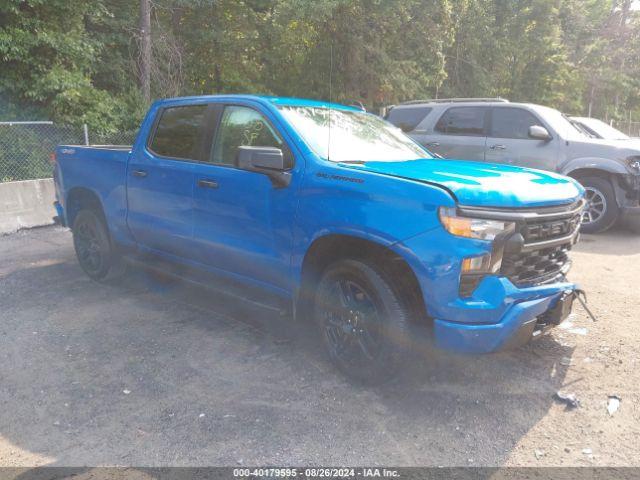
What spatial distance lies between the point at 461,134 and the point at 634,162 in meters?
2.82

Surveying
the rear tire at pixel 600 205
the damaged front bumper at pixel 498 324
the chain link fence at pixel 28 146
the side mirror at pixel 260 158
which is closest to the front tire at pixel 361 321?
the damaged front bumper at pixel 498 324

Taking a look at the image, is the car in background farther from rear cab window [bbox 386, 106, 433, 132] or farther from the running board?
the running board

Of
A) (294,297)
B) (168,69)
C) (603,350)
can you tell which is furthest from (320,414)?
(168,69)

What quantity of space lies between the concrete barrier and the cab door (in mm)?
5831

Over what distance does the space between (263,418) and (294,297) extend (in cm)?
94

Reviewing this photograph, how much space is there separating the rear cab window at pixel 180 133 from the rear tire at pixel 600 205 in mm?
6520

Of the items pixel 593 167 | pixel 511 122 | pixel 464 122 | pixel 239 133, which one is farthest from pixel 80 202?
pixel 593 167

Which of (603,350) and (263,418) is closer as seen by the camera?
(263,418)

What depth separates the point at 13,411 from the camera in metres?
3.26

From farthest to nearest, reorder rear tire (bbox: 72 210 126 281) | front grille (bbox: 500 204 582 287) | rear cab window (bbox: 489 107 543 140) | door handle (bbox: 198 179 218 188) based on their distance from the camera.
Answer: rear cab window (bbox: 489 107 543 140) < rear tire (bbox: 72 210 126 281) < door handle (bbox: 198 179 218 188) < front grille (bbox: 500 204 582 287)

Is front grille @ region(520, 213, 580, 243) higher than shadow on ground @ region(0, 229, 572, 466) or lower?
higher

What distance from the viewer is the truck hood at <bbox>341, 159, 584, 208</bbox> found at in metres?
3.06

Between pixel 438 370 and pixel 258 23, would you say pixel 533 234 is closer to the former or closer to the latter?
pixel 438 370

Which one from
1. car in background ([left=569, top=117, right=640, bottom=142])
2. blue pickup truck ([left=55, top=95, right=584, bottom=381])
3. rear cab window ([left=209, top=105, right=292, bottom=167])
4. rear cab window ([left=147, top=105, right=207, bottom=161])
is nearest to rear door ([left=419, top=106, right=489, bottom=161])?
car in background ([left=569, top=117, right=640, bottom=142])
